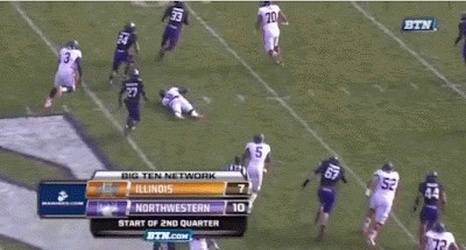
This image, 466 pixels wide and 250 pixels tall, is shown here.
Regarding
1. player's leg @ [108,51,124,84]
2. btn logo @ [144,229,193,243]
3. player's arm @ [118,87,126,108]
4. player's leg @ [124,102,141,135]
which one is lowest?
btn logo @ [144,229,193,243]

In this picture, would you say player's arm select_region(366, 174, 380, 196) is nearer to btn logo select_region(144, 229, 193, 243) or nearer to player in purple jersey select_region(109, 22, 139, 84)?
btn logo select_region(144, 229, 193, 243)

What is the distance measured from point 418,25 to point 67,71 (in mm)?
8072

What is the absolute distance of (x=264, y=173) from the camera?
2394cm

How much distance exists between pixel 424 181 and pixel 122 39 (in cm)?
685

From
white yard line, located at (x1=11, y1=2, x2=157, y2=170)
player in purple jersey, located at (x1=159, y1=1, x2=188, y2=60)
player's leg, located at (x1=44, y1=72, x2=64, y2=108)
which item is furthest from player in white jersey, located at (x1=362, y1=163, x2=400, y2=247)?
player in purple jersey, located at (x1=159, y1=1, x2=188, y2=60)

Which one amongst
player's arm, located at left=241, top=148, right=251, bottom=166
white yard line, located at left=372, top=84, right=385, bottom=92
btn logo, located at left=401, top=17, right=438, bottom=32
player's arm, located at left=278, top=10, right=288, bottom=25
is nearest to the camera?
player's arm, located at left=241, top=148, right=251, bottom=166

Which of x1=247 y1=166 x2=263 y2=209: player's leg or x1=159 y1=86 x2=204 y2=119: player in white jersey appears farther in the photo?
x1=159 y1=86 x2=204 y2=119: player in white jersey

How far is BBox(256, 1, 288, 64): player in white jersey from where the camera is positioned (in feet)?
94.7

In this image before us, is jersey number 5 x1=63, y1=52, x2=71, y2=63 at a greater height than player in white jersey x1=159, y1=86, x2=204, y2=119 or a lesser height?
greater

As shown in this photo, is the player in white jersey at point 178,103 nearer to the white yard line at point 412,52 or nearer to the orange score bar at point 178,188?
the white yard line at point 412,52

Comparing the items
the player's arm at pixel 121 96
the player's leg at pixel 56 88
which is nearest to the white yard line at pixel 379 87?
the player's arm at pixel 121 96

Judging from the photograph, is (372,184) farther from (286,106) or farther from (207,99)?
(207,99)

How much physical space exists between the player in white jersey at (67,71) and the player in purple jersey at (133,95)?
1.14 meters

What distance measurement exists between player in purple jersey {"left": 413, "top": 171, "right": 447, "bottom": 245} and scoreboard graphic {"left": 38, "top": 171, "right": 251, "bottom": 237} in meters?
5.59
